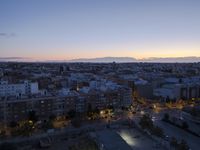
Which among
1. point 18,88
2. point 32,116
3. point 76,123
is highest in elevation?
point 18,88

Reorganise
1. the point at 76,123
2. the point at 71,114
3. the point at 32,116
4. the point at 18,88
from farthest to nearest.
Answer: the point at 18,88 < the point at 71,114 < the point at 32,116 < the point at 76,123

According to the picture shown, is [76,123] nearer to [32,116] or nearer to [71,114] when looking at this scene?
[71,114]

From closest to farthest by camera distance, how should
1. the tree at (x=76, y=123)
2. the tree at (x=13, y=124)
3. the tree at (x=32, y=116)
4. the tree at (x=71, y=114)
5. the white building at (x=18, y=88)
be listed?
the tree at (x=76, y=123) < the tree at (x=13, y=124) < the tree at (x=32, y=116) < the tree at (x=71, y=114) < the white building at (x=18, y=88)

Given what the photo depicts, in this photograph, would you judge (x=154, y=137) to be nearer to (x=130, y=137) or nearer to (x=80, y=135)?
(x=130, y=137)

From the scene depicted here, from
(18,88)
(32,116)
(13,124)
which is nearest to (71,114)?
(32,116)

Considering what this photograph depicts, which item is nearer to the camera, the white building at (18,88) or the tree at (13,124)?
the tree at (13,124)

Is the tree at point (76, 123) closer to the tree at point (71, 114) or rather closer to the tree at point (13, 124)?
the tree at point (71, 114)

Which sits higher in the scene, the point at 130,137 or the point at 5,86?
the point at 5,86

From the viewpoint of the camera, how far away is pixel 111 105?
833 inches

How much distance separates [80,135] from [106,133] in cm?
208

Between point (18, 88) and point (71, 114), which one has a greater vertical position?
point (18, 88)

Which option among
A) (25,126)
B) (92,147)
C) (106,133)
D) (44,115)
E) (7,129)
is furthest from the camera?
(44,115)

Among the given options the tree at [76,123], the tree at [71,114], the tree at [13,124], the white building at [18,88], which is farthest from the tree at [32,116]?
the white building at [18,88]

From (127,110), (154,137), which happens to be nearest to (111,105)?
(127,110)
